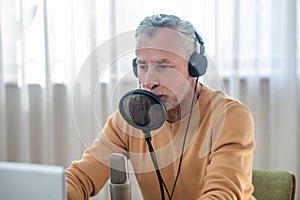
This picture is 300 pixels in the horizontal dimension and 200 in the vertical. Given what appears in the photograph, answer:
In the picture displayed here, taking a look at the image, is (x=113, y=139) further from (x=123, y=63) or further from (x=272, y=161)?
(x=272, y=161)

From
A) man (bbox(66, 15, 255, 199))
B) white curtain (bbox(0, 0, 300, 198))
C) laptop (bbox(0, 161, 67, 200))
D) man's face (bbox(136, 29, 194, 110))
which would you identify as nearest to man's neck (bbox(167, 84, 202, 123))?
man (bbox(66, 15, 255, 199))

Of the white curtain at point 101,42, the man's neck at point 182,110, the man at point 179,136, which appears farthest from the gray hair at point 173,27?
the white curtain at point 101,42

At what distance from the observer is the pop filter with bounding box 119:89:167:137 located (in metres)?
1.11

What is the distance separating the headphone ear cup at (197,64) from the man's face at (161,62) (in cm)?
3

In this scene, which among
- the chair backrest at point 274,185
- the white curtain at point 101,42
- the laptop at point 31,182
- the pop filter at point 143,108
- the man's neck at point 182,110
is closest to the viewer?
the laptop at point 31,182

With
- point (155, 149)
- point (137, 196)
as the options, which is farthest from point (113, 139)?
point (137, 196)

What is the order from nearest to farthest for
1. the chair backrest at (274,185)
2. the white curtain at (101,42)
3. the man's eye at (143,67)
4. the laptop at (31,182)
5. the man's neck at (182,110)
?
the laptop at (31,182), the man's eye at (143,67), the man's neck at (182,110), the chair backrest at (274,185), the white curtain at (101,42)

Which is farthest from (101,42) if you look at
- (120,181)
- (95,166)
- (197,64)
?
(120,181)

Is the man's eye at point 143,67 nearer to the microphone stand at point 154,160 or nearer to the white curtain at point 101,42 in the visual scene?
the microphone stand at point 154,160

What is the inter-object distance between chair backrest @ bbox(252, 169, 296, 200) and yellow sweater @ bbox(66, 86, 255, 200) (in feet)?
0.37

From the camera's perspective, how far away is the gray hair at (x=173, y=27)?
1.25 metres

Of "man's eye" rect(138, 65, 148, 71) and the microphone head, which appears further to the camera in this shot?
"man's eye" rect(138, 65, 148, 71)

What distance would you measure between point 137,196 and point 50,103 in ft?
2.49

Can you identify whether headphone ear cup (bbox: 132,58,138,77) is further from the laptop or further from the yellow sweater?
the laptop
